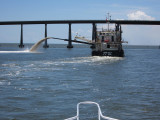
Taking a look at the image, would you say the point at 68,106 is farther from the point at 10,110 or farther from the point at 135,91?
the point at 135,91

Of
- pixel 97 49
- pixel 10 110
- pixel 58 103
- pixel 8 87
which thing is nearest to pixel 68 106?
pixel 58 103

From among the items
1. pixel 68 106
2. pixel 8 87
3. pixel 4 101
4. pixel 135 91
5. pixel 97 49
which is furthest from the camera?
pixel 97 49

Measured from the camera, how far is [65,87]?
Answer: 841 inches

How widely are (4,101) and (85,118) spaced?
568cm

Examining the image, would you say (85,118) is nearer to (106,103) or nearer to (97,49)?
(106,103)

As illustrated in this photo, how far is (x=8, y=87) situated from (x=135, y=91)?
9.25 metres

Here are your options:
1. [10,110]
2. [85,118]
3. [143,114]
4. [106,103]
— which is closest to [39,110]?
[10,110]

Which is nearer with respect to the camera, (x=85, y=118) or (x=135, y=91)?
(x=85, y=118)

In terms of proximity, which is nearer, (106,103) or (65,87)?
(106,103)

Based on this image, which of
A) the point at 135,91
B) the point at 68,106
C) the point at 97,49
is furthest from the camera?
the point at 97,49

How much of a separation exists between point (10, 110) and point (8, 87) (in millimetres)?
7090

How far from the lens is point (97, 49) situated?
6819 cm

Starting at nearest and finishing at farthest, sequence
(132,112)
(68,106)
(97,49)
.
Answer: (132,112) → (68,106) → (97,49)

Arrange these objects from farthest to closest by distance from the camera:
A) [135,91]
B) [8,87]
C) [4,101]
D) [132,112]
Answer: [8,87] < [135,91] < [4,101] < [132,112]
